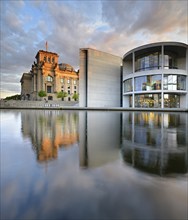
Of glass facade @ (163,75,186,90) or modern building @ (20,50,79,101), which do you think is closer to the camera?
glass facade @ (163,75,186,90)

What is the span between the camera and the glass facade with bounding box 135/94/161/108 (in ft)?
109

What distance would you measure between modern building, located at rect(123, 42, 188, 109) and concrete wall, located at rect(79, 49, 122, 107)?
601 centimetres

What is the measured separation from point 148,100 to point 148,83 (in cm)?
406

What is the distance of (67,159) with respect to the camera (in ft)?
10.9

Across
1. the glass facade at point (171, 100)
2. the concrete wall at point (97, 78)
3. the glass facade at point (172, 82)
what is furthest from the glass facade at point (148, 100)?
the concrete wall at point (97, 78)

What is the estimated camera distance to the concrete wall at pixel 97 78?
128 feet

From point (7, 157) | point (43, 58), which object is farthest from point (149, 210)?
Answer: point (43, 58)

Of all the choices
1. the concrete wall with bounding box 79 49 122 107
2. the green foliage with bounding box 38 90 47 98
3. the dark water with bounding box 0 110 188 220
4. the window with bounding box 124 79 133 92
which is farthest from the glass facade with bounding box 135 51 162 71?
the green foliage with bounding box 38 90 47 98

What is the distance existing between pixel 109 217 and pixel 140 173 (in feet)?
4.00

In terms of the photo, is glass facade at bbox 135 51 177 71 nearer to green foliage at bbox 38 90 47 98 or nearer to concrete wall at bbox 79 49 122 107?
concrete wall at bbox 79 49 122 107

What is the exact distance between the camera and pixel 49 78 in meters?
71.9

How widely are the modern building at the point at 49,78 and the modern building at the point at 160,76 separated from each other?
147ft

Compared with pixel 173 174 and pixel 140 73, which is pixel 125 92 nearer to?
pixel 140 73

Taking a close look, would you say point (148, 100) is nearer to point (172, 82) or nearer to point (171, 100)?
point (171, 100)
